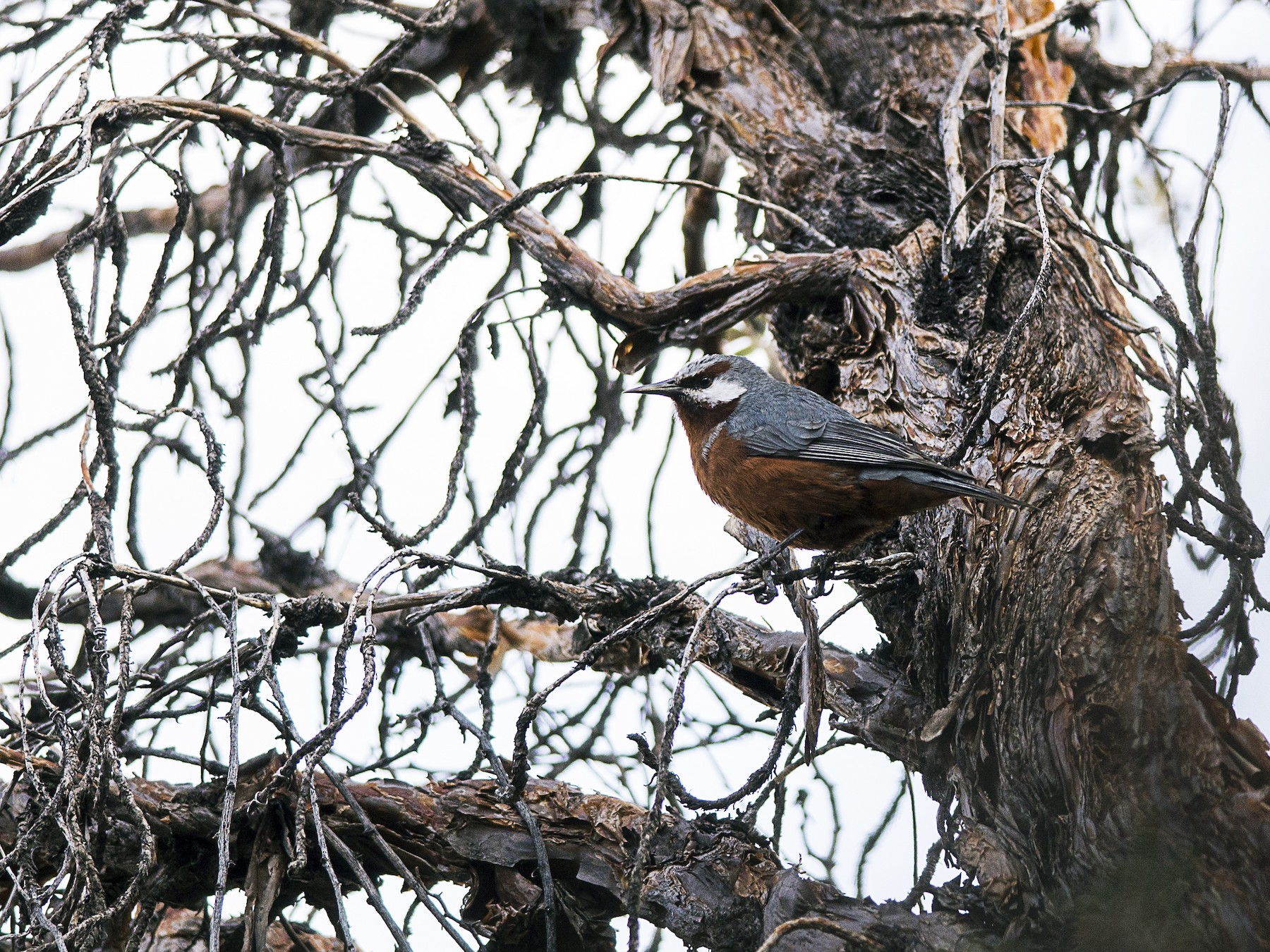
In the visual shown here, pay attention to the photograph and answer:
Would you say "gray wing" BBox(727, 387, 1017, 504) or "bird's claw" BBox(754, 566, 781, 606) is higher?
"gray wing" BBox(727, 387, 1017, 504)

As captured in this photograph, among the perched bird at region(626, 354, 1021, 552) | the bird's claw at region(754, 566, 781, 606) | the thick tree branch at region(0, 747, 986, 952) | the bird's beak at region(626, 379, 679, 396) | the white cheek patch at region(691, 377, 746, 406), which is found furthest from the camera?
→ the bird's beak at region(626, 379, 679, 396)

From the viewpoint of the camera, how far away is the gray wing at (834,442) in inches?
136

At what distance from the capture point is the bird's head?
4.66 m

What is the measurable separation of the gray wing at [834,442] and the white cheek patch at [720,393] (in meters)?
0.17

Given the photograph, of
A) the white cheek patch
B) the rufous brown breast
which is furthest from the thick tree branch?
the white cheek patch

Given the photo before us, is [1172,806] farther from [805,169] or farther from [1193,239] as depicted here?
[805,169]

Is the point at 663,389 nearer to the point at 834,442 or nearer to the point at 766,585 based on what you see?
the point at 834,442

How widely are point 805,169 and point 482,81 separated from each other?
212 centimetres

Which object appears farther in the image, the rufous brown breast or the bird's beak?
the bird's beak

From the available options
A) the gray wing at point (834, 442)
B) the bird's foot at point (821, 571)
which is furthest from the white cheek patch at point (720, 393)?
the bird's foot at point (821, 571)

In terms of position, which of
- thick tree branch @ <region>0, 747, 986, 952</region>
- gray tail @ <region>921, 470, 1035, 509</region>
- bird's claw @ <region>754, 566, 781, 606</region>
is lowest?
thick tree branch @ <region>0, 747, 986, 952</region>

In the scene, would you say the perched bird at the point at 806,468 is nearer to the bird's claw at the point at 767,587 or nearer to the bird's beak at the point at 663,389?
the bird's beak at the point at 663,389

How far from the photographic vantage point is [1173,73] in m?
5.46

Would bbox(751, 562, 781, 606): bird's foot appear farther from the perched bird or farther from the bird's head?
the bird's head
